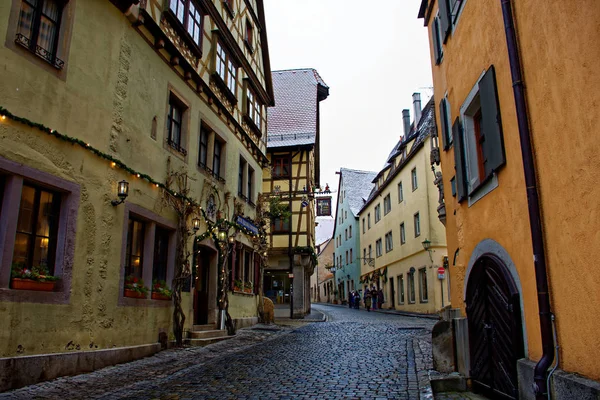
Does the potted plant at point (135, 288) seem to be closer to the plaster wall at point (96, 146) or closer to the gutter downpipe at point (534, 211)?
the plaster wall at point (96, 146)

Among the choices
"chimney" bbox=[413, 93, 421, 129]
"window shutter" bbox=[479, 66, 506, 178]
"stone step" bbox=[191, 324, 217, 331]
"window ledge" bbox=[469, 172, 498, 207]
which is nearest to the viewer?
"window shutter" bbox=[479, 66, 506, 178]

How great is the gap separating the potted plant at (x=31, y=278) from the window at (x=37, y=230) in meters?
0.04

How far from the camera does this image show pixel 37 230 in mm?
7301

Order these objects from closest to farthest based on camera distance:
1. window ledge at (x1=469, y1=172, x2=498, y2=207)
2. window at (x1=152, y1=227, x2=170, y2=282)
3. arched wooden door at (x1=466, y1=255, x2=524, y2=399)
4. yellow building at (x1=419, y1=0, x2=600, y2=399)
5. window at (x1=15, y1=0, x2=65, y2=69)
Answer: yellow building at (x1=419, y1=0, x2=600, y2=399)
arched wooden door at (x1=466, y1=255, x2=524, y2=399)
window ledge at (x1=469, y1=172, x2=498, y2=207)
window at (x1=15, y1=0, x2=65, y2=69)
window at (x1=152, y1=227, x2=170, y2=282)

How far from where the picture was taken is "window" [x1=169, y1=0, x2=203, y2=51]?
11.7 m

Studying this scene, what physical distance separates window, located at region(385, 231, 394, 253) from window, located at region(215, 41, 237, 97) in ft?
65.1

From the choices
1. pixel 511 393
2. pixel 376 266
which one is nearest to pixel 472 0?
pixel 511 393

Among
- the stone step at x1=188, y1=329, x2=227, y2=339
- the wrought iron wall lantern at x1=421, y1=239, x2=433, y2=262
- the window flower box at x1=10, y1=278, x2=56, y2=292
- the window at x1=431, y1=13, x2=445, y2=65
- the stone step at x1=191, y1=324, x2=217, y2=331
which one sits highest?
the window at x1=431, y1=13, x2=445, y2=65

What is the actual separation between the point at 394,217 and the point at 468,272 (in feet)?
84.2

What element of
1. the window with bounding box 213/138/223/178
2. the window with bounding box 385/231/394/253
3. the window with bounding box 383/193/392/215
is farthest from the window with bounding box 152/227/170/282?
the window with bounding box 383/193/392/215

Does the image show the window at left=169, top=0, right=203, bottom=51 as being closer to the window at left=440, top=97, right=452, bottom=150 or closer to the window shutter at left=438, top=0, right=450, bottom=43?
the window shutter at left=438, top=0, right=450, bottom=43

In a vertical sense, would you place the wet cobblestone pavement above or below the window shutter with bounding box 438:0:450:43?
below

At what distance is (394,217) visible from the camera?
32125 millimetres

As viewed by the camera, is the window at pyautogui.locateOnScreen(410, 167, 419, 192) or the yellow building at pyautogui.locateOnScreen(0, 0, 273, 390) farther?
the window at pyautogui.locateOnScreen(410, 167, 419, 192)
